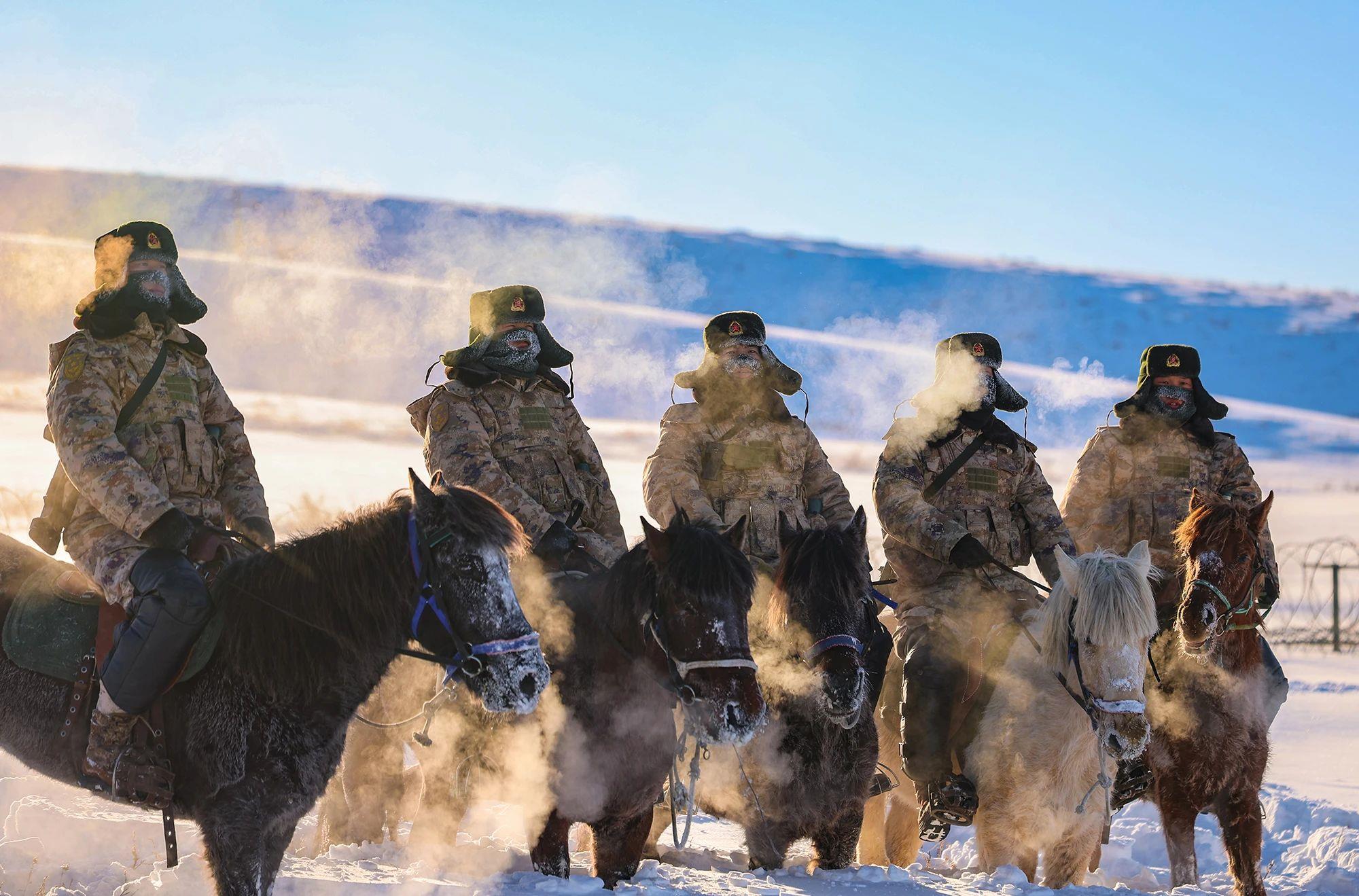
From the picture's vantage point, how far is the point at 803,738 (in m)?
7.93

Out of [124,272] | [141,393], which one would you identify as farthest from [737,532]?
[124,272]

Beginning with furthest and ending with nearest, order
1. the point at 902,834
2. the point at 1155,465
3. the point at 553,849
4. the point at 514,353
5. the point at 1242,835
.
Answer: the point at 1155,465, the point at 902,834, the point at 514,353, the point at 1242,835, the point at 553,849

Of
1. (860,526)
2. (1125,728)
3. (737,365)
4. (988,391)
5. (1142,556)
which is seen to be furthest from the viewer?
(988,391)

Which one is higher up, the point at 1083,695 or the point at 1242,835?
the point at 1083,695

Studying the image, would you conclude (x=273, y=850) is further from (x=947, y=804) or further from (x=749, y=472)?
(x=749, y=472)

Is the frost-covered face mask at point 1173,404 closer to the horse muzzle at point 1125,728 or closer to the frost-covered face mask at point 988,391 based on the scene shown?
the frost-covered face mask at point 988,391

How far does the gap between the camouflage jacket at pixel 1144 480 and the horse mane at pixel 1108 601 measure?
98.2 inches

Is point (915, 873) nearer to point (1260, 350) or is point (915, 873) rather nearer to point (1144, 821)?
point (1144, 821)

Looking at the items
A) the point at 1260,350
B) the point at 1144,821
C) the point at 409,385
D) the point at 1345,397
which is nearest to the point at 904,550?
the point at 1144,821

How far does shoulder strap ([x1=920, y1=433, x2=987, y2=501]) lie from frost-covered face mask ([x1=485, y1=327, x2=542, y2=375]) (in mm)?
2817

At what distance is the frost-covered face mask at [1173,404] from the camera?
396 inches

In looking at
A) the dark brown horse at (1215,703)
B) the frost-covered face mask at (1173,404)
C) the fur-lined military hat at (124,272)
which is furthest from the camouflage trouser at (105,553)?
the frost-covered face mask at (1173,404)

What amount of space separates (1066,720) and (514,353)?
4.18 meters

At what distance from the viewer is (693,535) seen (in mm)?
6738
